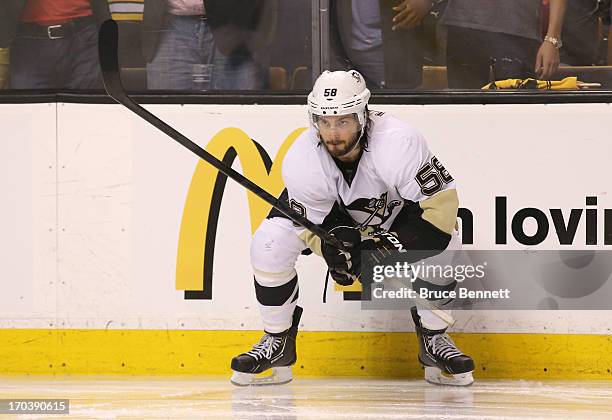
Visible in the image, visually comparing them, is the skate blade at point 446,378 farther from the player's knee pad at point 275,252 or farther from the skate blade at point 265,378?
the player's knee pad at point 275,252

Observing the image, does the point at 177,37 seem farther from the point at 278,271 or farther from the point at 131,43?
the point at 278,271

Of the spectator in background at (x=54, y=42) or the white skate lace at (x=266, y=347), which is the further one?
the spectator in background at (x=54, y=42)

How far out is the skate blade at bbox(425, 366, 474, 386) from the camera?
397 cm

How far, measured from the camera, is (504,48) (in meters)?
4.25

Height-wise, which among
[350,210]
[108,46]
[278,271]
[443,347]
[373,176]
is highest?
[108,46]

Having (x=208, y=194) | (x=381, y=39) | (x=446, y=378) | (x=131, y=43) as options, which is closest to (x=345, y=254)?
(x=446, y=378)

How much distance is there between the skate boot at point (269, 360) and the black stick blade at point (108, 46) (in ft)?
3.22

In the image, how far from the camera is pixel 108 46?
12.5 feet

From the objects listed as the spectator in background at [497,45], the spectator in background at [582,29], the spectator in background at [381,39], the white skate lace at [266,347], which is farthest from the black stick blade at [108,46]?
the spectator in background at [582,29]

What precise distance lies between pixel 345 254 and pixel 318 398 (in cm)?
44

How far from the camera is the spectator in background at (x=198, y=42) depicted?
434 centimetres

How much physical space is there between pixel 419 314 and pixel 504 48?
0.95 metres

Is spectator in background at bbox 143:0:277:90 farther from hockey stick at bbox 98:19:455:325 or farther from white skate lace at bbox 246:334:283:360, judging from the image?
white skate lace at bbox 246:334:283:360

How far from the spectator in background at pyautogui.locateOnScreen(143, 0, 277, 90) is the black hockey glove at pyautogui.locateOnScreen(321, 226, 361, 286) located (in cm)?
76
